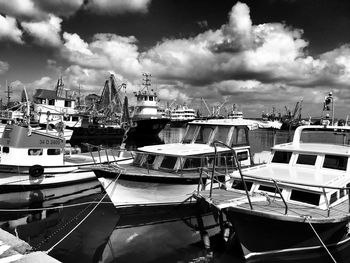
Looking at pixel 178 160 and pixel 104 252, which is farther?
pixel 178 160

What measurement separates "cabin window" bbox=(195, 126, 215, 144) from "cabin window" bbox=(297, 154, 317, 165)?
6225 millimetres

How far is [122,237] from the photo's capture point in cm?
1284

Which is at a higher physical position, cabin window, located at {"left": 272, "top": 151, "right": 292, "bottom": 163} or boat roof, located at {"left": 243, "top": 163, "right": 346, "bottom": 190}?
cabin window, located at {"left": 272, "top": 151, "right": 292, "bottom": 163}

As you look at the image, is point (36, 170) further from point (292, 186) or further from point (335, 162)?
point (335, 162)

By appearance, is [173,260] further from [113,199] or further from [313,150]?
[313,150]

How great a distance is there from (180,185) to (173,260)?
4492 mm

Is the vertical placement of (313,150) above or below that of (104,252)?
above

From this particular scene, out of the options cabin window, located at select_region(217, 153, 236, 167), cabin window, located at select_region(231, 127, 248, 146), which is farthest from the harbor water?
cabin window, located at select_region(231, 127, 248, 146)

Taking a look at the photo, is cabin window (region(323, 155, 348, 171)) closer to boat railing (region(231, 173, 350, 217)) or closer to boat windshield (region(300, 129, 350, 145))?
boat railing (region(231, 173, 350, 217))

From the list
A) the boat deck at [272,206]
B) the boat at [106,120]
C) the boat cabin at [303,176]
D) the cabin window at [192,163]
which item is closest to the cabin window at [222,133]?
the cabin window at [192,163]

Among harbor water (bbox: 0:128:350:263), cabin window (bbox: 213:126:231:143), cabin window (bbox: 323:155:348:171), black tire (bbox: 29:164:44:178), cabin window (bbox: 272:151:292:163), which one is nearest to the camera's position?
harbor water (bbox: 0:128:350:263)

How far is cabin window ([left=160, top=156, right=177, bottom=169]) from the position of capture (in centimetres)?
1566

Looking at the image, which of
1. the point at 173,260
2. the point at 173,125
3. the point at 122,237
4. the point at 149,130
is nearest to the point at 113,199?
the point at 122,237

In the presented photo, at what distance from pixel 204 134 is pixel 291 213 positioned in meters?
9.95
